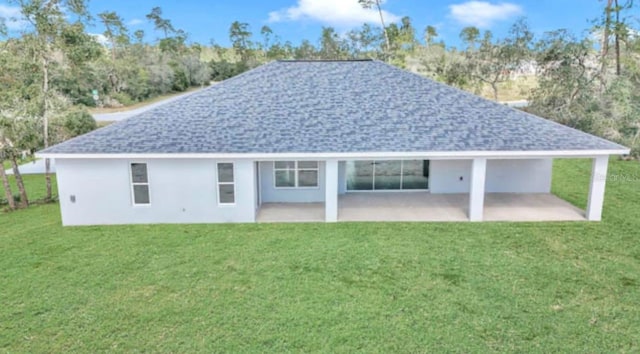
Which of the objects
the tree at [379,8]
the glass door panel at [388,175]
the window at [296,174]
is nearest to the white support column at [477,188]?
the glass door panel at [388,175]

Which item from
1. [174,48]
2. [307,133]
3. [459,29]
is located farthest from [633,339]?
[174,48]

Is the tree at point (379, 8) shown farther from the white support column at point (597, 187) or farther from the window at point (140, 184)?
the window at point (140, 184)

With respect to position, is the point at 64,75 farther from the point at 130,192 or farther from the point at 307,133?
the point at 307,133

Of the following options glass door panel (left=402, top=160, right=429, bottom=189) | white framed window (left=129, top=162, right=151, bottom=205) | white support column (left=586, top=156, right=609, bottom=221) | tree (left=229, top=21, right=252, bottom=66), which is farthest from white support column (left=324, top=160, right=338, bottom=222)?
tree (left=229, top=21, right=252, bottom=66)

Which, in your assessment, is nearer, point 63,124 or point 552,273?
point 552,273

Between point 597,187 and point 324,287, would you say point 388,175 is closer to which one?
point 597,187

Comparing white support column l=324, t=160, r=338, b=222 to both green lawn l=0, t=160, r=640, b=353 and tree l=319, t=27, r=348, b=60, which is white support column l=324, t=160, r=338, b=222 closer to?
green lawn l=0, t=160, r=640, b=353
